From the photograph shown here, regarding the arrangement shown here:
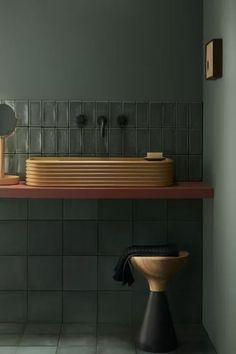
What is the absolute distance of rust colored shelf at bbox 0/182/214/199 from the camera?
357 centimetres

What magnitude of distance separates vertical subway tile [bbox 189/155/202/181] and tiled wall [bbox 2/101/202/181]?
0.11 m

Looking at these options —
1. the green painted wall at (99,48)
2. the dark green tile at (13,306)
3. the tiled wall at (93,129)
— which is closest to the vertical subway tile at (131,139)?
the tiled wall at (93,129)

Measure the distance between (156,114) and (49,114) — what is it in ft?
2.14

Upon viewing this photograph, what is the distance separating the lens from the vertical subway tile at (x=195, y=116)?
405 cm

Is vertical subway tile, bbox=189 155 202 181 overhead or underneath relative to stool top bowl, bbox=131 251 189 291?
overhead

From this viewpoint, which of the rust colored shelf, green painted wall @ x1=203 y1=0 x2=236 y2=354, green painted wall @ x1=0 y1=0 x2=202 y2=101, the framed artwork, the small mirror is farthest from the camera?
green painted wall @ x1=0 y1=0 x2=202 y2=101

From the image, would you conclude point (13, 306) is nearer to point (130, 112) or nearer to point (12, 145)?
point (12, 145)

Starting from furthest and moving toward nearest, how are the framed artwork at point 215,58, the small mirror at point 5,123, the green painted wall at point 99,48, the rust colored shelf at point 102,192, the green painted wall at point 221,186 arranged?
the green painted wall at point 99,48, the small mirror at point 5,123, the rust colored shelf at point 102,192, the framed artwork at point 215,58, the green painted wall at point 221,186

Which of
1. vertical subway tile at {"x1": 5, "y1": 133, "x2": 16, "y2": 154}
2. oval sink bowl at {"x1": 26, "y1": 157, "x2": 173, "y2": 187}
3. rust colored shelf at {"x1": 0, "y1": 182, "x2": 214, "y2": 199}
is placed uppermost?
vertical subway tile at {"x1": 5, "y1": 133, "x2": 16, "y2": 154}

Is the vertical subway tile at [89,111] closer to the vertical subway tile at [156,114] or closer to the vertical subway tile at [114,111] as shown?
the vertical subway tile at [114,111]

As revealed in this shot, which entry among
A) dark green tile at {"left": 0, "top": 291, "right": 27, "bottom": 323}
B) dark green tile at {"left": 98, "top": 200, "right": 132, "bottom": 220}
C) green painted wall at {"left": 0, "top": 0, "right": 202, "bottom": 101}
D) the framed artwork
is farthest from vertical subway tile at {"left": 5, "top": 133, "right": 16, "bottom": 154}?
the framed artwork

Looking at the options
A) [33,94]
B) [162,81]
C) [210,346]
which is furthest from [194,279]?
[33,94]

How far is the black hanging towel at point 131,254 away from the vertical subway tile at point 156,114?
2.55 ft

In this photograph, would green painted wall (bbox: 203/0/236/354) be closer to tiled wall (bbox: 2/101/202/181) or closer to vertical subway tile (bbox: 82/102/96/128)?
tiled wall (bbox: 2/101/202/181)
